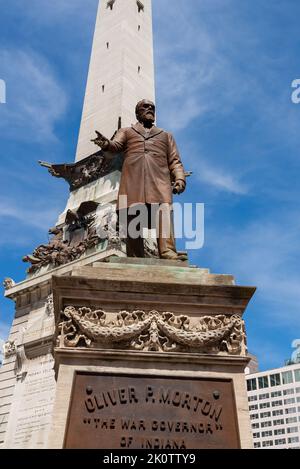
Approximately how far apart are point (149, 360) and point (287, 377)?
116363mm

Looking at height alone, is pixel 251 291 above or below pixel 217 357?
above

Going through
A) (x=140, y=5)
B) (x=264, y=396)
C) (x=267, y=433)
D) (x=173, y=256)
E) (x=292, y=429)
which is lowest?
(x=173, y=256)

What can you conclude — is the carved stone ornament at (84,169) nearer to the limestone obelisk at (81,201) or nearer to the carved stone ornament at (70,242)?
the limestone obelisk at (81,201)

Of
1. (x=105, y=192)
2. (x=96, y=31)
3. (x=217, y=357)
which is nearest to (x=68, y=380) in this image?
(x=217, y=357)

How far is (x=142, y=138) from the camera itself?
28.3 feet

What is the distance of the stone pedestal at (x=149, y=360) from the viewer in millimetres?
5852

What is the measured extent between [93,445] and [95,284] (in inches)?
71.8

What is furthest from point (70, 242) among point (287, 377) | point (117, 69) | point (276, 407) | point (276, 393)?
point (276, 407)

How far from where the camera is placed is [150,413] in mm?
5945

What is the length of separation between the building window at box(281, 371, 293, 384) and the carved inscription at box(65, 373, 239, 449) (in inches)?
4517

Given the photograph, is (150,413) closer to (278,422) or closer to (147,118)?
(147,118)

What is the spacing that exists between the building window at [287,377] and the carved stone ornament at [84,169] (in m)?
95.2

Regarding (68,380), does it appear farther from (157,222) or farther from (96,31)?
(96,31)

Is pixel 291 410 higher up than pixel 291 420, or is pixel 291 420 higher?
pixel 291 410
